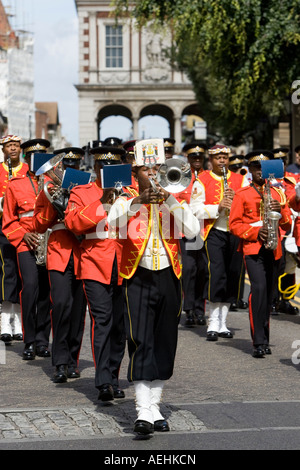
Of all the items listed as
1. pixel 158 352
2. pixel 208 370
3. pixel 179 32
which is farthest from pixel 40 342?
pixel 179 32

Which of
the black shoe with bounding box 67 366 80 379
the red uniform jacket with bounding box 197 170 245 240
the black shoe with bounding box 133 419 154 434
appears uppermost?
the red uniform jacket with bounding box 197 170 245 240

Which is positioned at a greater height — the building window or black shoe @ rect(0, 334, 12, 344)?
the building window

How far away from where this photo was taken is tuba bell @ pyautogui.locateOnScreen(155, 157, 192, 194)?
641 cm

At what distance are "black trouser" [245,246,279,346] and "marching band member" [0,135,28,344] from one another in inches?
102

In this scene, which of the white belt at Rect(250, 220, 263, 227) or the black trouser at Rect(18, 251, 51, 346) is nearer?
the black trouser at Rect(18, 251, 51, 346)

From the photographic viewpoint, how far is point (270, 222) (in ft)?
32.2

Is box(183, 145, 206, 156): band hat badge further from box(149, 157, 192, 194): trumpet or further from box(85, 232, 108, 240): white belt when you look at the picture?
box(149, 157, 192, 194): trumpet

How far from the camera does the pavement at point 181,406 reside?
6406 mm

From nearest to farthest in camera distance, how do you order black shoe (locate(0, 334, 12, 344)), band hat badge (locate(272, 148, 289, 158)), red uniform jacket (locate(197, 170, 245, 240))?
black shoe (locate(0, 334, 12, 344))
red uniform jacket (locate(197, 170, 245, 240))
band hat badge (locate(272, 148, 289, 158))

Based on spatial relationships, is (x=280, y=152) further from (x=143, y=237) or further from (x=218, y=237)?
(x=143, y=237)

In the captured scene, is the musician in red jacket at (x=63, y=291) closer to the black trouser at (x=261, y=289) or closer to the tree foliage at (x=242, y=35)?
the black trouser at (x=261, y=289)

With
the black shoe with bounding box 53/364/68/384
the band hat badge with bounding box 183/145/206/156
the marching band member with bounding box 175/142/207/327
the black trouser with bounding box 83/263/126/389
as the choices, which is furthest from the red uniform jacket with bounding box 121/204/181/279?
the band hat badge with bounding box 183/145/206/156

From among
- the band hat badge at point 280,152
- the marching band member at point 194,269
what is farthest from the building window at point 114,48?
the marching band member at point 194,269

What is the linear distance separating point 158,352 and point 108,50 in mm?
62008
